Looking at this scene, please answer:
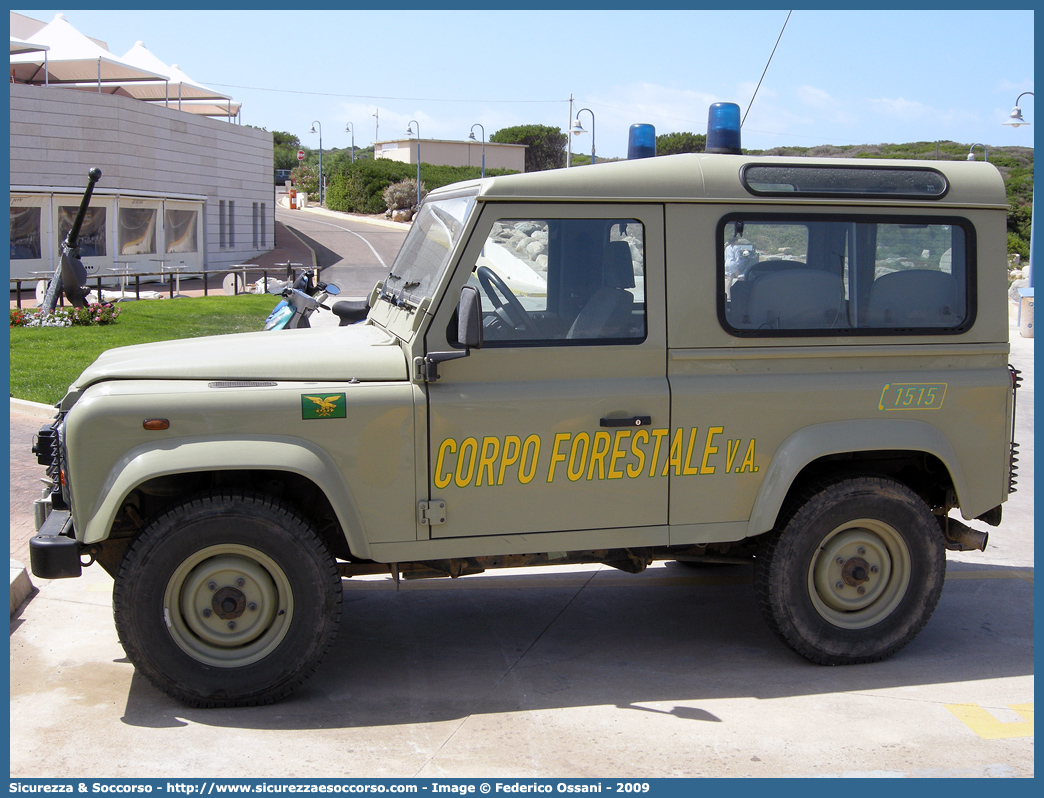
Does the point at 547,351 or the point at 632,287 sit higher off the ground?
the point at 632,287

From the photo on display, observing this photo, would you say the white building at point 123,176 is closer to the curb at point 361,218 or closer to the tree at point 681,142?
the curb at point 361,218

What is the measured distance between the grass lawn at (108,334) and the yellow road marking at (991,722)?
7586 millimetres

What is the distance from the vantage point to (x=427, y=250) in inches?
186

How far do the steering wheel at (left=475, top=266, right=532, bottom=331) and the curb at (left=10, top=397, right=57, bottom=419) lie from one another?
23.0 ft

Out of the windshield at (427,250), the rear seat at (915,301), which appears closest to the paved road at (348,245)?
the windshield at (427,250)

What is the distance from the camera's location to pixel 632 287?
441 cm

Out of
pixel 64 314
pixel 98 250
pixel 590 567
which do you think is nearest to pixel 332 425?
pixel 590 567

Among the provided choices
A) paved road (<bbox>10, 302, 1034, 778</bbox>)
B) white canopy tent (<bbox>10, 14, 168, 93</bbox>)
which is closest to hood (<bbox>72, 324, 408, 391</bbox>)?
paved road (<bbox>10, 302, 1034, 778</bbox>)

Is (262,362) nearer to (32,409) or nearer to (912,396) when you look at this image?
(912,396)

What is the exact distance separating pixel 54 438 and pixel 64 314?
44.3 ft

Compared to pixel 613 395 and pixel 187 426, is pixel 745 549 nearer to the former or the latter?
pixel 613 395

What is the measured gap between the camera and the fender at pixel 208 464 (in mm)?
3869
